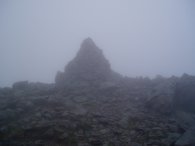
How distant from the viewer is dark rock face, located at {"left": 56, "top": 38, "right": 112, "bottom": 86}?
4294 cm

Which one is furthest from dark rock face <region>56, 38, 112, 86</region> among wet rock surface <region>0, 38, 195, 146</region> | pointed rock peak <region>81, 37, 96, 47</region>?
wet rock surface <region>0, 38, 195, 146</region>

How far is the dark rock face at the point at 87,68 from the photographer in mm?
42938

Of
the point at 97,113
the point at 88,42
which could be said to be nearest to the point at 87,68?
the point at 88,42

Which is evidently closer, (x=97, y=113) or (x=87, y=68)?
(x=97, y=113)

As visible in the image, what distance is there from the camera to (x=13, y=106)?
30000 millimetres

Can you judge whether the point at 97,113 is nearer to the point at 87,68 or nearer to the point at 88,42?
the point at 87,68

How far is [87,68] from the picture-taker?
44.7m

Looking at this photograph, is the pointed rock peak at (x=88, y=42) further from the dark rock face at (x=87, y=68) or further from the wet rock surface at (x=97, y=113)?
the wet rock surface at (x=97, y=113)

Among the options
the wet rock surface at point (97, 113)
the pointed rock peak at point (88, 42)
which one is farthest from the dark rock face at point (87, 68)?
the wet rock surface at point (97, 113)

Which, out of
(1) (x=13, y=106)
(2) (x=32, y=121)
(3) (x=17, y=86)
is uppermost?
(3) (x=17, y=86)

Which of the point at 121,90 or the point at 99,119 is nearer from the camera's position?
the point at 99,119

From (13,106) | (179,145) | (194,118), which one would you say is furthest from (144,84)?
(13,106)

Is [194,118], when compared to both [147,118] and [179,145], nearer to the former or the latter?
[147,118]

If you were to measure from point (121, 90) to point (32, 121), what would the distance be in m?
19.0
